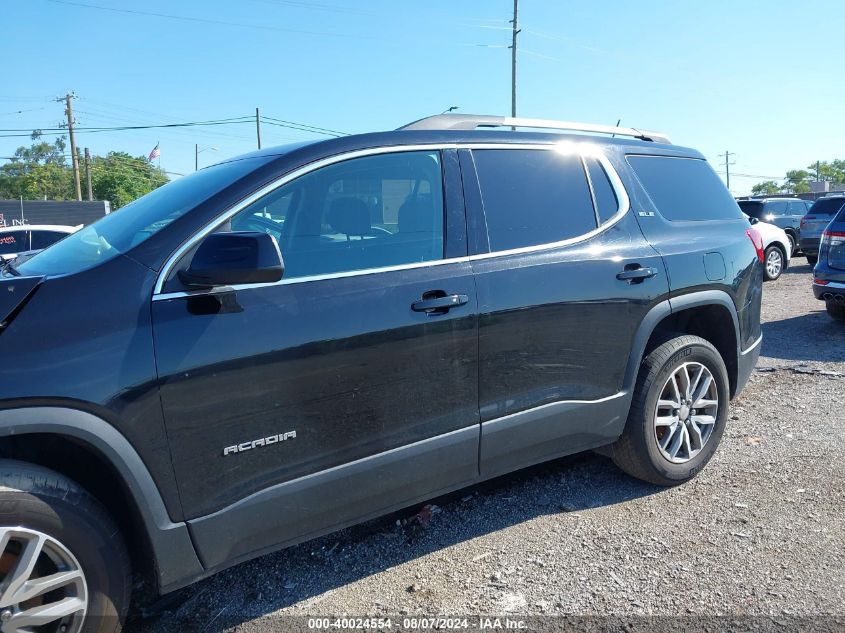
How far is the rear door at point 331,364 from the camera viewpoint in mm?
2195

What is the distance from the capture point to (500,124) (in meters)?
3.36

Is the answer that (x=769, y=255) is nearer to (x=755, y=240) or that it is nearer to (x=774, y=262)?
(x=774, y=262)

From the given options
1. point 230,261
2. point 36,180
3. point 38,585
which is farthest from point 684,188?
point 36,180

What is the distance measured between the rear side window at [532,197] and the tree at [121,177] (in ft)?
205

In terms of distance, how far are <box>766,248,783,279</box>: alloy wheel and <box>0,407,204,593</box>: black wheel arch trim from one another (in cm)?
1358

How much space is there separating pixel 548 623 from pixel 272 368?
4.87ft

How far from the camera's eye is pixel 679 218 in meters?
3.73

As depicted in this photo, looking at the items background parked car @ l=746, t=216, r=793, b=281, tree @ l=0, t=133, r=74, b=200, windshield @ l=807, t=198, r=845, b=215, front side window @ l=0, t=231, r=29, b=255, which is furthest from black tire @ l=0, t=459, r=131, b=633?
tree @ l=0, t=133, r=74, b=200

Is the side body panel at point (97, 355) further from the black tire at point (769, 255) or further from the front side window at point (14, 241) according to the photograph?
the black tire at point (769, 255)

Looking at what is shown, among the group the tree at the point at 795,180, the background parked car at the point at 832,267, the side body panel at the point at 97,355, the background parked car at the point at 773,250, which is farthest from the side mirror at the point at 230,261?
the tree at the point at 795,180

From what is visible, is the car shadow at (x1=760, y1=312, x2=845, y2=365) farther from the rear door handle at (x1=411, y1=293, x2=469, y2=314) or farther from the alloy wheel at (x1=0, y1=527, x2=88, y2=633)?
the alloy wheel at (x1=0, y1=527, x2=88, y2=633)

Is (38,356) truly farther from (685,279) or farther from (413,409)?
(685,279)

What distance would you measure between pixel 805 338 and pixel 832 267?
1028 millimetres

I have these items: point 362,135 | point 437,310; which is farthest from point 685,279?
point 362,135
